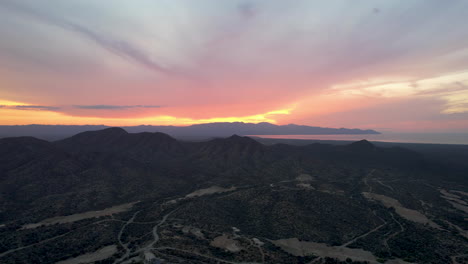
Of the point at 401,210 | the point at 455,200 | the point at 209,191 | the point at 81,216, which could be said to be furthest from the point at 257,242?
the point at 455,200

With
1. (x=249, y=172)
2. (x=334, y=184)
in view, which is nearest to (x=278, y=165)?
(x=249, y=172)

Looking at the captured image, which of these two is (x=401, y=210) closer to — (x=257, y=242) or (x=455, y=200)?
(x=455, y=200)

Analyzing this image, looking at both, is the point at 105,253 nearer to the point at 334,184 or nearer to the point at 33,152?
the point at 334,184

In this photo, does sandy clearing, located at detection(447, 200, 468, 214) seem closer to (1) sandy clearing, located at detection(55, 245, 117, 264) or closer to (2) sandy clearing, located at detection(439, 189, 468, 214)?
(2) sandy clearing, located at detection(439, 189, 468, 214)

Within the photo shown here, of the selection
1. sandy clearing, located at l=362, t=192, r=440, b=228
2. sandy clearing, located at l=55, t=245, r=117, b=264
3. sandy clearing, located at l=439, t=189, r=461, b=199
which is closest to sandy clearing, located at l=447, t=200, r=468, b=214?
sandy clearing, located at l=439, t=189, r=461, b=199

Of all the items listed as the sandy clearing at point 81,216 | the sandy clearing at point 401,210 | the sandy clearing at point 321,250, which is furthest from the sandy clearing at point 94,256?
the sandy clearing at point 401,210

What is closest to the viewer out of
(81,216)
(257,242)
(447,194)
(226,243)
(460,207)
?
(226,243)
